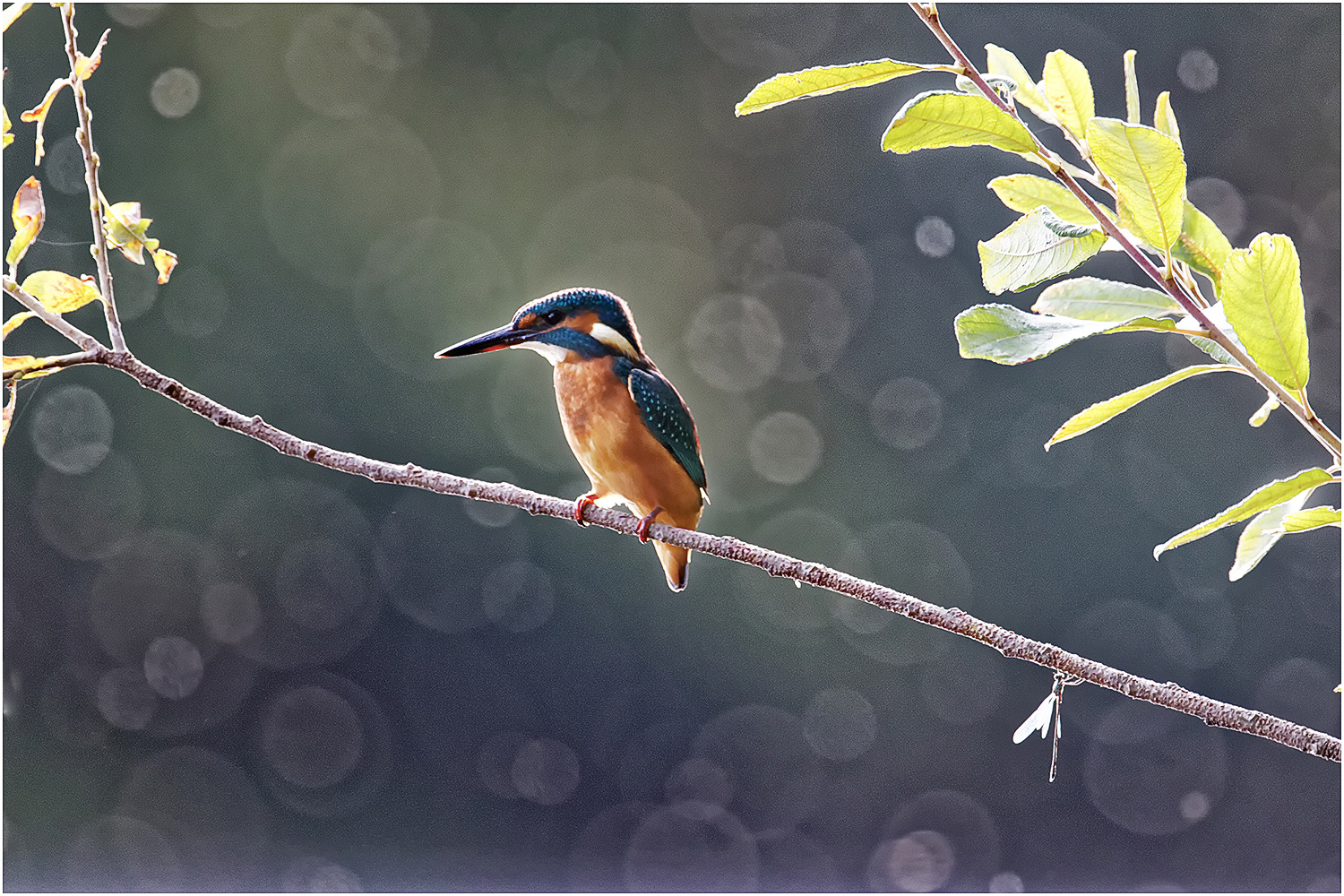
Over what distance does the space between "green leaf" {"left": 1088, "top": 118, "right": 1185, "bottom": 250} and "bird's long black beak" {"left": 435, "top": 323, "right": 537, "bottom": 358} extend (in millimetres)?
287

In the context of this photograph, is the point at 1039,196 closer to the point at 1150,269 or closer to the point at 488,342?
the point at 1150,269

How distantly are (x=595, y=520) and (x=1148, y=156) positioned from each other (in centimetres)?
25

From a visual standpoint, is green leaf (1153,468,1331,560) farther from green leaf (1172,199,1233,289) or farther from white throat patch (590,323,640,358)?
white throat patch (590,323,640,358)

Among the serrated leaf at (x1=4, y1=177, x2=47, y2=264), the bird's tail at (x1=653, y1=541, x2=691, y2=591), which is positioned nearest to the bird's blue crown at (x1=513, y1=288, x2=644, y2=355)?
the bird's tail at (x1=653, y1=541, x2=691, y2=591)

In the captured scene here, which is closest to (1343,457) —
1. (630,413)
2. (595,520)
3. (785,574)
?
(785,574)

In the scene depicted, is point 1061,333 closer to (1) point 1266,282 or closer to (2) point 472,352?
(1) point 1266,282

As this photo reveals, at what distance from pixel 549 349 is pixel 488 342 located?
0.20 feet

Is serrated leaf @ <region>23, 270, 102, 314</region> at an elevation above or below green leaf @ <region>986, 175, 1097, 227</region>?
below

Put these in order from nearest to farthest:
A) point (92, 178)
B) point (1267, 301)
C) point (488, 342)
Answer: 1. point (1267, 301)
2. point (92, 178)
3. point (488, 342)

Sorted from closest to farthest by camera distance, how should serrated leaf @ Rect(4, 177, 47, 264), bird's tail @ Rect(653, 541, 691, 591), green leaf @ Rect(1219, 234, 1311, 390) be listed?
green leaf @ Rect(1219, 234, 1311, 390), serrated leaf @ Rect(4, 177, 47, 264), bird's tail @ Rect(653, 541, 691, 591)

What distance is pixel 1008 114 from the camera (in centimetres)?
25

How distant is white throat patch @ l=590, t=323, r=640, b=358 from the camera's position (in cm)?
56

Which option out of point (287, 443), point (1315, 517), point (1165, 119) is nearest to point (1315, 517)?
point (1315, 517)

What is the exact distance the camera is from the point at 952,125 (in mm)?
254
